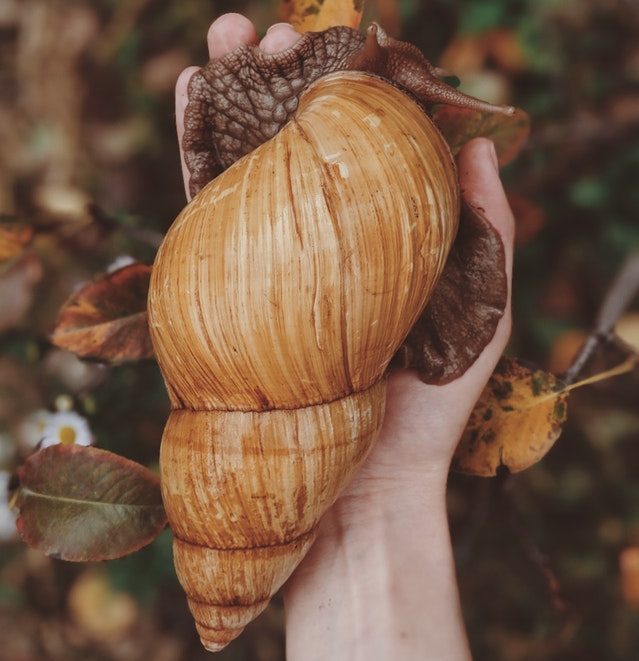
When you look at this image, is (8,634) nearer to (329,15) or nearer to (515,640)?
(515,640)

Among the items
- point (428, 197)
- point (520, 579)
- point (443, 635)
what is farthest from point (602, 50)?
point (443, 635)

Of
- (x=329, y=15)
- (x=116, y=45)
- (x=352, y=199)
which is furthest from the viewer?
(x=116, y=45)

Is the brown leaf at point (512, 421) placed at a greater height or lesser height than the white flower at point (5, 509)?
greater

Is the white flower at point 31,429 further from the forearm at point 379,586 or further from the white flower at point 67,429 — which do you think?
the forearm at point 379,586

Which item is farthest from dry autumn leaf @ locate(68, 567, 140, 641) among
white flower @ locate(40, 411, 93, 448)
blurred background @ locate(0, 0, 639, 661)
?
white flower @ locate(40, 411, 93, 448)

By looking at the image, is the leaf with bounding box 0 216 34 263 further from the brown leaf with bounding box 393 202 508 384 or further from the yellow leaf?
the yellow leaf

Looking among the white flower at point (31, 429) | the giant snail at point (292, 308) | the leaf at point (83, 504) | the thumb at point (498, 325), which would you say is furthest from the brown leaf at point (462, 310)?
the white flower at point (31, 429)

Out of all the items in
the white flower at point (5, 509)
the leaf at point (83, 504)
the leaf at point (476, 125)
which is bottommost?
the white flower at point (5, 509)
